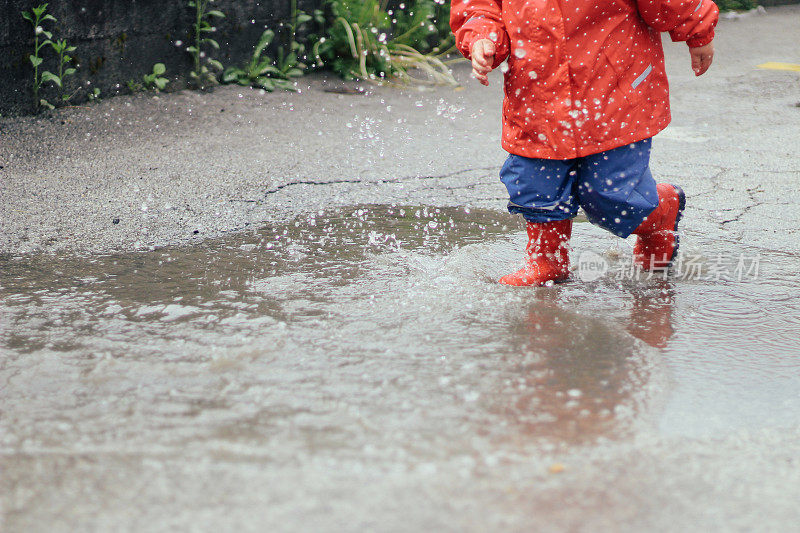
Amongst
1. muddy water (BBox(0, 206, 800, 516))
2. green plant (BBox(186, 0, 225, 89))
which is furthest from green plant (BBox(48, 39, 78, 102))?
muddy water (BBox(0, 206, 800, 516))

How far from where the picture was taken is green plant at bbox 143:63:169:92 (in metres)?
4.96


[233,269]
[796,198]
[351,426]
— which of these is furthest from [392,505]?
[796,198]

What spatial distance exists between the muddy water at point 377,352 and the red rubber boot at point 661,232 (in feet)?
0.24

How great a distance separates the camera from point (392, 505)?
1422 millimetres

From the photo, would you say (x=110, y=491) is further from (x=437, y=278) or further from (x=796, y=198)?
(x=796, y=198)

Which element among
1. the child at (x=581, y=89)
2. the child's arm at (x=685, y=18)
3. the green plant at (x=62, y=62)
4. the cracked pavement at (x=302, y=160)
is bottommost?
the cracked pavement at (x=302, y=160)

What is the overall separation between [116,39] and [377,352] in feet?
11.1

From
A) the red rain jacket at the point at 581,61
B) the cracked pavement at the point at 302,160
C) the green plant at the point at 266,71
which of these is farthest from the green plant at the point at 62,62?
the red rain jacket at the point at 581,61

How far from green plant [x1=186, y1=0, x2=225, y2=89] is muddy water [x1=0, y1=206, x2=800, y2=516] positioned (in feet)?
8.40

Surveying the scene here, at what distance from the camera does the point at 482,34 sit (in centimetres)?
235

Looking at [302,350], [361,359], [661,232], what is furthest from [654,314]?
[302,350]

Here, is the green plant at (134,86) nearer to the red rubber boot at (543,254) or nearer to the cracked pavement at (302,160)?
the cracked pavement at (302,160)

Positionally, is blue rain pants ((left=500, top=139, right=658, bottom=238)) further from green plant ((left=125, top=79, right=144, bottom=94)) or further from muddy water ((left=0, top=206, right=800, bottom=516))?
green plant ((left=125, top=79, right=144, bottom=94))

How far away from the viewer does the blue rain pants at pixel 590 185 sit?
245 centimetres
